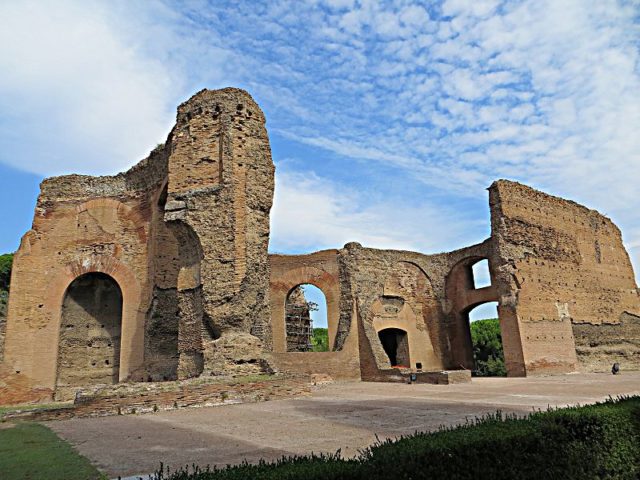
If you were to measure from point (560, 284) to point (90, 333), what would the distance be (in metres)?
16.5

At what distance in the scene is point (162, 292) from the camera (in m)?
13.8

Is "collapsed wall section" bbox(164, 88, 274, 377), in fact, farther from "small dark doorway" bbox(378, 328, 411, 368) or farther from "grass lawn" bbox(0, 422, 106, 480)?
"small dark doorway" bbox(378, 328, 411, 368)

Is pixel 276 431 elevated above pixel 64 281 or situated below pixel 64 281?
below

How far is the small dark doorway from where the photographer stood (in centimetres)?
2003

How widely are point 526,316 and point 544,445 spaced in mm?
14526

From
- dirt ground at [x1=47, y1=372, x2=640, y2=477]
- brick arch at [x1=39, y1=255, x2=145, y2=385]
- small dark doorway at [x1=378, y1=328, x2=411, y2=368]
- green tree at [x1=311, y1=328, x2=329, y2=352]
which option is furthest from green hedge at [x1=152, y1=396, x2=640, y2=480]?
green tree at [x1=311, y1=328, x2=329, y2=352]

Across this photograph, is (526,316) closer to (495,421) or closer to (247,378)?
(247,378)

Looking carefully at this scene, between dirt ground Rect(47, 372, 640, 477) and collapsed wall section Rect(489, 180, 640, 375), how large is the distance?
959 centimetres

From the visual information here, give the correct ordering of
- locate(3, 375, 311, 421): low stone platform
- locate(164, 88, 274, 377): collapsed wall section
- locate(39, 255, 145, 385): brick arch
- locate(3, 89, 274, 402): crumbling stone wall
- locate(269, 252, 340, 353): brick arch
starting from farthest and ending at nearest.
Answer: locate(269, 252, 340, 353): brick arch → locate(39, 255, 145, 385): brick arch → locate(3, 89, 274, 402): crumbling stone wall → locate(164, 88, 274, 377): collapsed wall section → locate(3, 375, 311, 421): low stone platform

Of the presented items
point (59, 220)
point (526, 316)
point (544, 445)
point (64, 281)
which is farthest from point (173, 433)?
point (526, 316)

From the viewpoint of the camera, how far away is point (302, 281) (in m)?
19.1

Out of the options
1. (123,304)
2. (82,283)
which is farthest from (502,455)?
(82,283)

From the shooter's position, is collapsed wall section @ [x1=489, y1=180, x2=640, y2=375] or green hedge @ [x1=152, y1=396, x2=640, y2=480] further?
collapsed wall section @ [x1=489, y1=180, x2=640, y2=375]

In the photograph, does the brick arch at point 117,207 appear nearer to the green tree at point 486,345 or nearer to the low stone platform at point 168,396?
the low stone platform at point 168,396
